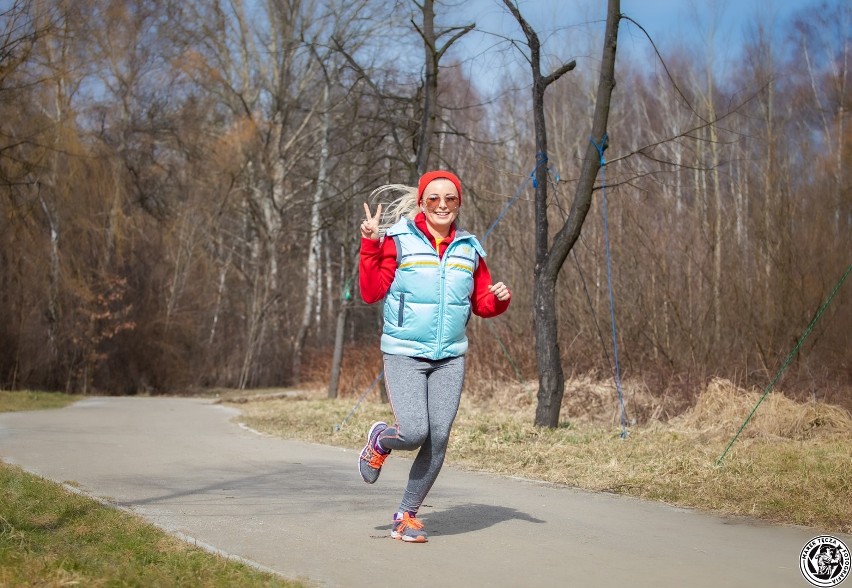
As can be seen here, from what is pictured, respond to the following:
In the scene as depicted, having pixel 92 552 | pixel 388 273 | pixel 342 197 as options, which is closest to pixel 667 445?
pixel 388 273

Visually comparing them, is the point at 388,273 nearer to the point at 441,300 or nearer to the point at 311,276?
the point at 441,300

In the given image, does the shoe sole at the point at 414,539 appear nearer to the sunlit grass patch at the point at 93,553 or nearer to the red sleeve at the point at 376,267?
the sunlit grass patch at the point at 93,553

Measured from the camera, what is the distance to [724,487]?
851 centimetres

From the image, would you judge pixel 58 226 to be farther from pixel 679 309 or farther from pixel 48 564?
pixel 48 564

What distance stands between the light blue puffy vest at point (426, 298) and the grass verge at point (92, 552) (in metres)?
1.71

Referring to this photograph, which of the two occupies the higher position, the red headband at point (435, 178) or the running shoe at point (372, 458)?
the red headband at point (435, 178)

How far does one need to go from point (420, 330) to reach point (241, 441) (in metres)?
7.63

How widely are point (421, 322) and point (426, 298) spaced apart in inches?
6.1

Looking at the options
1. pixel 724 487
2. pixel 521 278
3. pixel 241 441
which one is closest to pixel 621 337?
pixel 521 278

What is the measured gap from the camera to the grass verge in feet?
15.9

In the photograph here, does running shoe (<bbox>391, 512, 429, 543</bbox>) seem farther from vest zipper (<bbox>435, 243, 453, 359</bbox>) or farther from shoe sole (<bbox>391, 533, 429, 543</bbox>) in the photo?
vest zipper (<bbox>435, 243, 453, 359</bbox>)

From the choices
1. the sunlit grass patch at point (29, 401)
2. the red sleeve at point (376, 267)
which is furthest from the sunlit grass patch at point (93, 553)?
the sunlit grass patch at point (29, 401)

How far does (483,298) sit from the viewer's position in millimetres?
6629
